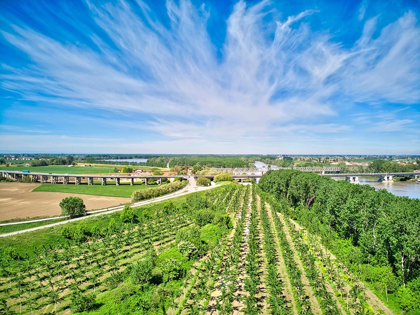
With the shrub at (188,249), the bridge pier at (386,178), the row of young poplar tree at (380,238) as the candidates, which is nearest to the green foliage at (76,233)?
the shrub at (188,249)

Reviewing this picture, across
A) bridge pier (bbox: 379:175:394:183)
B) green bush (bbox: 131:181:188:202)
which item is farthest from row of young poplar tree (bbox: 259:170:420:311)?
bridge pier (bbox: 379:175:394:183)

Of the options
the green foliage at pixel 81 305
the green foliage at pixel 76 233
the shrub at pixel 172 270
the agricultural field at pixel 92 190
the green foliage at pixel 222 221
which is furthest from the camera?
the agricultural field at pixel 92 190

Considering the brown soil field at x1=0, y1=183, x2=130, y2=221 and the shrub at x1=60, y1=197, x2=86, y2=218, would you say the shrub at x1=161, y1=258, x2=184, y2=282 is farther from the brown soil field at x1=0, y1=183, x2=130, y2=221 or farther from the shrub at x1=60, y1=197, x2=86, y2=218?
the brown soil field at x1=0, y1=183, x2=130, y2=221

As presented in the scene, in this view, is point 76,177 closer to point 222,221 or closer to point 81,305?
point 222,221

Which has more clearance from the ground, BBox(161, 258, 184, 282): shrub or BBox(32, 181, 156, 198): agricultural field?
BBox(161, 258, 184, 282): shrub

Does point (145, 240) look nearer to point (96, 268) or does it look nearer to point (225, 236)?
point (96, 268)

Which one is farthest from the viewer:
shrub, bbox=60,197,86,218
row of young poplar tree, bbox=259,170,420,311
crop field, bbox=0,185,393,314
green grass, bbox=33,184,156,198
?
green grass, bbox=33,184,156,198

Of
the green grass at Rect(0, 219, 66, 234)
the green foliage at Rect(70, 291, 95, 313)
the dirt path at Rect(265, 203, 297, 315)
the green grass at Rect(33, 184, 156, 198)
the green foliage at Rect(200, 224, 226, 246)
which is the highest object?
the green foliage at Rect(70, 291, 95, 313)

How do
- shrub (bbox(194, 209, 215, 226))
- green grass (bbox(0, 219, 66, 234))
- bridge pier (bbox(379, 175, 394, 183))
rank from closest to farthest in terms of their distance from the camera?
green grass (bbox(0, 219, 66, 234))
shrub (bbox(194, 209, 215, 226))
bridge pier (bbox(379, 175, 394, 183))

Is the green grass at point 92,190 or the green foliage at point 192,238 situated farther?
the green grass at point 92,190

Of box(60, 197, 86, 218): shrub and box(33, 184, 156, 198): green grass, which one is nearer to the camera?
box(60, 197, 86, 218): shrub

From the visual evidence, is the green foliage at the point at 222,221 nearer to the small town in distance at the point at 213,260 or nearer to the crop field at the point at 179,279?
the small town in distance at the point at 213,260
